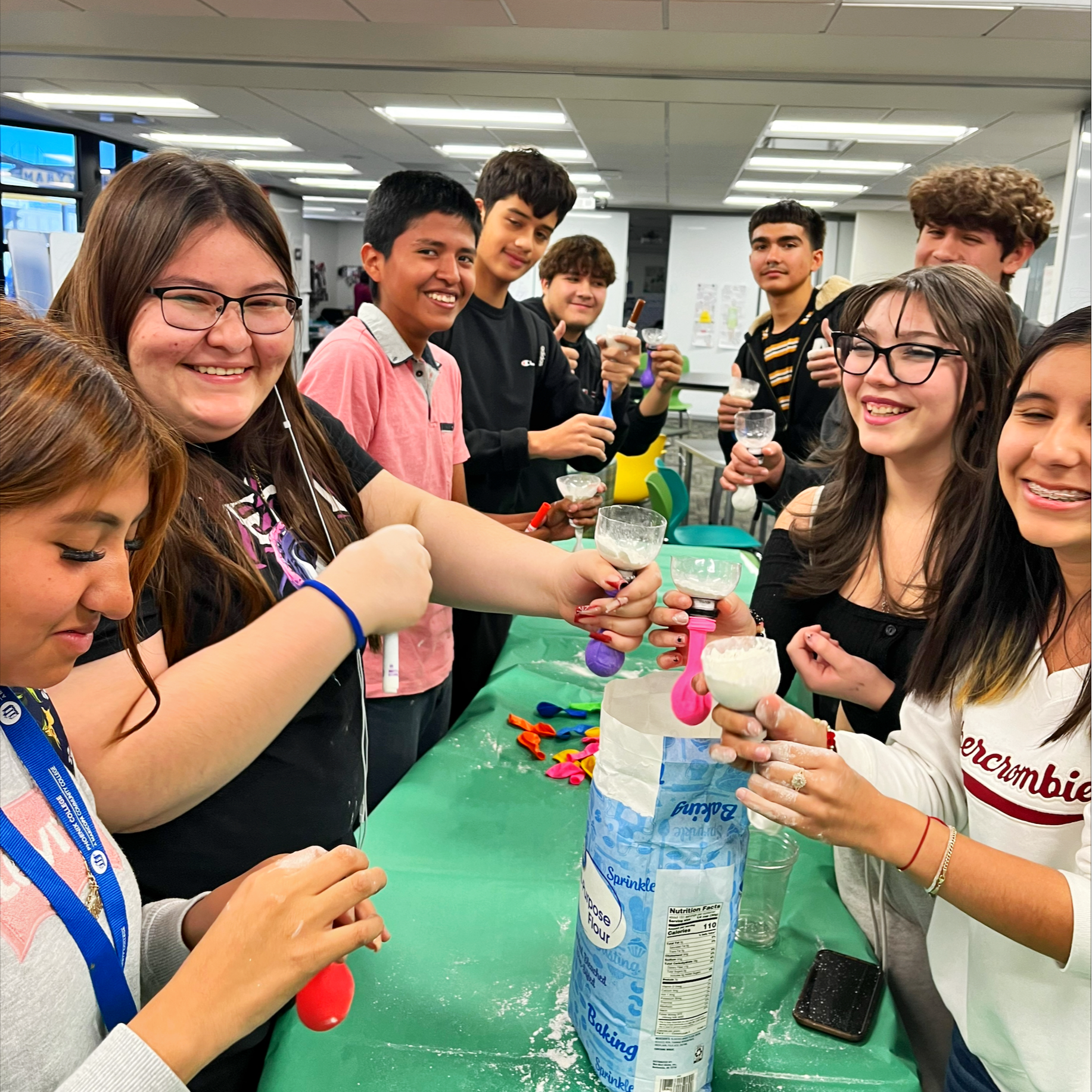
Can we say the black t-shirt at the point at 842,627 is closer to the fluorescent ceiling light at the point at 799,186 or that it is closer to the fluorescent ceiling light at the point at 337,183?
the fluorescent ceiling light at the point at 799,186

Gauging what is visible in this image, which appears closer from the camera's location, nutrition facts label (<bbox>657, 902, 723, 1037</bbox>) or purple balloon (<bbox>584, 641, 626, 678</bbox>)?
nutrition facts label (<bbox>657, 902, 723, 1037</bbox>)

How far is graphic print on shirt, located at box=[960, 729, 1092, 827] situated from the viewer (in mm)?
757

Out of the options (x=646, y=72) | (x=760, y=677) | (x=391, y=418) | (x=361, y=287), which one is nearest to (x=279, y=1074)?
(x=760, y=677)

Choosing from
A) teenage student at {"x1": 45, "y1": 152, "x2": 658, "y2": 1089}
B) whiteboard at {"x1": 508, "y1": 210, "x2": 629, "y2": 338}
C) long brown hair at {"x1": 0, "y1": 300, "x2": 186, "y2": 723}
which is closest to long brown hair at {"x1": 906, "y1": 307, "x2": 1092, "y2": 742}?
teenage student at {"x1": 45, "y1": 152, "x2": 658, "y2": 1089}

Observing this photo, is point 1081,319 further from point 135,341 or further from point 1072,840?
point 135,341

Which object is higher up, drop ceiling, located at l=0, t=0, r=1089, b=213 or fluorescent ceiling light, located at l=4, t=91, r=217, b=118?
fluorescent ceiling light, located at l=4, t=91, r=217, b=118

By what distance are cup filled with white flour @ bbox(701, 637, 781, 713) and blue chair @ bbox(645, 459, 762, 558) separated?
3.26 m

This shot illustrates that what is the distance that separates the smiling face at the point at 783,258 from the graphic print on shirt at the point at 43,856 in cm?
325

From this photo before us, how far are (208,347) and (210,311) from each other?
0.04 m

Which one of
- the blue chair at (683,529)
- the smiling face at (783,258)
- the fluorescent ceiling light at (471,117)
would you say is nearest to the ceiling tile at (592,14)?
the smiling face at (783,258)

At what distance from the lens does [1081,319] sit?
25.3 inches

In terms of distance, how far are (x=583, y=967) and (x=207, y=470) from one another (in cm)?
72

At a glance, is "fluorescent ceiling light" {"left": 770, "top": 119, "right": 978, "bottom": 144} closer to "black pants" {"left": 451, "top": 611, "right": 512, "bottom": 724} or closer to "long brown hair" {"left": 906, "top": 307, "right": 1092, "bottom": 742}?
"black pants" {"left": 451, "top": 611, "right": 512, "bottom": 724}

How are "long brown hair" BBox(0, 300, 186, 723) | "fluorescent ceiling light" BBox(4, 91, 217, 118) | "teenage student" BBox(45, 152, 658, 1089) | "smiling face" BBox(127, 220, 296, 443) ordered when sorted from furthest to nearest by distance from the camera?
"fluorescent ceiling light" BBox(4, 91, 217, 118) → "smiling face" BBox(127, 220, 296, 443) → "teenage student" BBox(45, 152, 658, 1089) → "long brown hair" BBox(0, 300, 186, 723)
